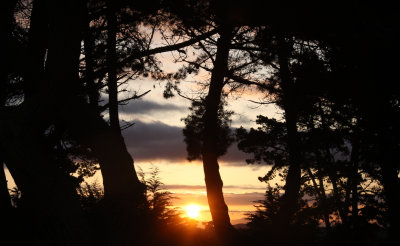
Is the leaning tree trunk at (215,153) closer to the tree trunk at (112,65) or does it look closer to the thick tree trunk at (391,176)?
the tree trunk at (112,65)

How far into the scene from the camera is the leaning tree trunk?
10734 millimetres

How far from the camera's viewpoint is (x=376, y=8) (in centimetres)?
545

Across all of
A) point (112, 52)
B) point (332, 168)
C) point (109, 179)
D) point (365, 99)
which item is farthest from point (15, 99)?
point (332, 168)

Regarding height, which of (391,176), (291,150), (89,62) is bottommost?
(391,176)

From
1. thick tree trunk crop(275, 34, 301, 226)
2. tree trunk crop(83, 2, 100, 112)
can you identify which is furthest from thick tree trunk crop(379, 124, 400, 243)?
tree trunk crop(83, 2, 100, 112)

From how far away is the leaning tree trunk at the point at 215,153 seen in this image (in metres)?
10.7

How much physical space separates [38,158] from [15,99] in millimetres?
7574

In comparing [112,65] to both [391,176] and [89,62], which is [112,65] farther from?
[391,176]

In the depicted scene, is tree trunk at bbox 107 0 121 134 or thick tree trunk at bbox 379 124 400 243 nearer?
thick tree trunk at bbox 379 124 400 243

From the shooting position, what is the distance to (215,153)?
11359 mm

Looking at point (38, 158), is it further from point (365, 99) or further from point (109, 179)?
point (365, 99)

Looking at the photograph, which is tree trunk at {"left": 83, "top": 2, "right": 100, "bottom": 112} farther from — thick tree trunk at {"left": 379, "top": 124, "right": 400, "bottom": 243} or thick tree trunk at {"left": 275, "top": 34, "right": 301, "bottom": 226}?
thick tree trunk at {"left": 379, "top": 124, "right": 400, "bottom": 243}

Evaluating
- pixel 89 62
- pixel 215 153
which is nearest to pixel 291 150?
pixel 215 153

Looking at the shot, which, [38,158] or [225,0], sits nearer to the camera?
Answer: [38,158]
